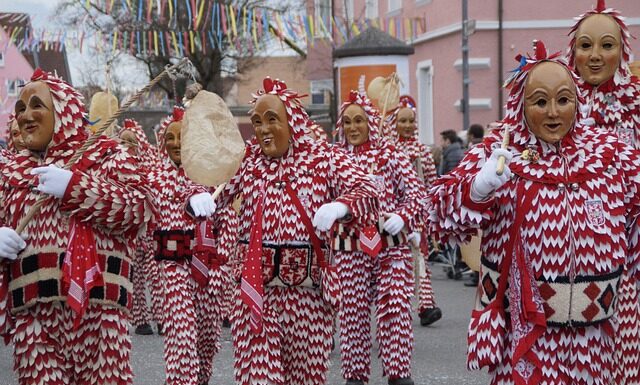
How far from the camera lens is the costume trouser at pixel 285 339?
555 cm

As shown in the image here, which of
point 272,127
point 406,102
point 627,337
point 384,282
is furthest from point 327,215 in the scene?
point 406,102

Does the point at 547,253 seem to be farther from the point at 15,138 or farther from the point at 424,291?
the point at 424,291

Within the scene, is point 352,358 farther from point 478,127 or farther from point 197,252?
point 478,127

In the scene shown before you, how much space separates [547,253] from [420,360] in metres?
4.55

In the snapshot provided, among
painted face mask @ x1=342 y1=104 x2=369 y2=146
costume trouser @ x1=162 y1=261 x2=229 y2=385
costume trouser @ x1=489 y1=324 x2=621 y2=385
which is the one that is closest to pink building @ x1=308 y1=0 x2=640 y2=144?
painted face mask @ x1=342 y1=104 x2=369 y2=146

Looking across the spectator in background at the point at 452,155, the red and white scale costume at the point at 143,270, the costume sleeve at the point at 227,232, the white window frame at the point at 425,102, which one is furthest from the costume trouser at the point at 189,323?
the white window frame at the point at 425,102

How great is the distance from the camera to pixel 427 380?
312 inches

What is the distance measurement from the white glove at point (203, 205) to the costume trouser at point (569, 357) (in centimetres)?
196

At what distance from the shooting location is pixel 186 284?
24.3 ft

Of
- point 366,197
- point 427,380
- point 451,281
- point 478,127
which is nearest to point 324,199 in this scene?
point 366,197

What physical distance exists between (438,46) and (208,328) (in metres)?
20.2

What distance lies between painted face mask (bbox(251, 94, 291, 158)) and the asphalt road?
110 inches

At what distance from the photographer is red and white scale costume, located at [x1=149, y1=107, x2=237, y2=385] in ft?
23.5

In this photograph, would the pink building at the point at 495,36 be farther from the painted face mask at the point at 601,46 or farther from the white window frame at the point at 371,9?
the painted face mask at the point at 601,46
